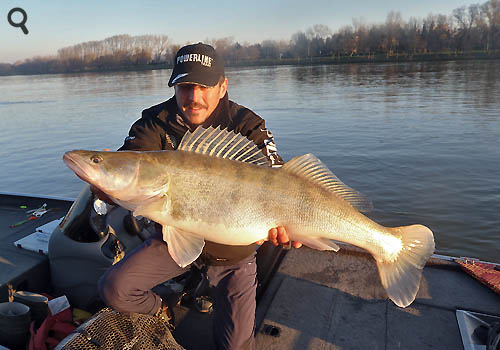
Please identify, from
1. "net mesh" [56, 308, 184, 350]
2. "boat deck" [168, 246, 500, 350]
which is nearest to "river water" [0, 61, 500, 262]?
"boat deck" [168, 246, 500, 350]

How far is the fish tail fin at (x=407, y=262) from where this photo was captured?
267cm

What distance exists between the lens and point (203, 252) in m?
3.05

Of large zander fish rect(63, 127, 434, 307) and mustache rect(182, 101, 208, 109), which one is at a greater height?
mustache rect(182, 101, 208, 109)

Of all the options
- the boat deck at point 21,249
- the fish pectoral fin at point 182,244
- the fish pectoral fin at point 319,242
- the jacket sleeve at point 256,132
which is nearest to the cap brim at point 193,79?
the jacket sleeve at point 256,132

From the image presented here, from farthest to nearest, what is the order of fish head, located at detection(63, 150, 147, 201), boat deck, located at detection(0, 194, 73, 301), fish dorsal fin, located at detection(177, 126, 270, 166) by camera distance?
boat deck, located at detection(0, 194, 73, 301) < fish dorsal fin, located at detection(177, 126, 270, 166) < fish head, located at detection(63, 150, 147, 201)

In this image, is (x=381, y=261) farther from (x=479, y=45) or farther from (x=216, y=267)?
(x=479, y=45)

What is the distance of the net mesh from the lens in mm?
2518

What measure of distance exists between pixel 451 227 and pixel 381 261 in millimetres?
5859

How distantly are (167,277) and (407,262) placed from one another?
1.89m

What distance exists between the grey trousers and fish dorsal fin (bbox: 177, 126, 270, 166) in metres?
0.91

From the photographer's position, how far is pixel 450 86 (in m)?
26.5

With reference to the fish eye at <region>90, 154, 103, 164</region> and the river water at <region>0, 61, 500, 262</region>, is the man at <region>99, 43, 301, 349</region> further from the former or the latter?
the river water at <region>0, 61, 500, 262</region>

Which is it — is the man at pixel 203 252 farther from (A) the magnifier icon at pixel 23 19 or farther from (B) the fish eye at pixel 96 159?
(A) the magnifier icon at pixel 23 19

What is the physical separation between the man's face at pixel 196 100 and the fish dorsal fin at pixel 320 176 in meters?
1.03
